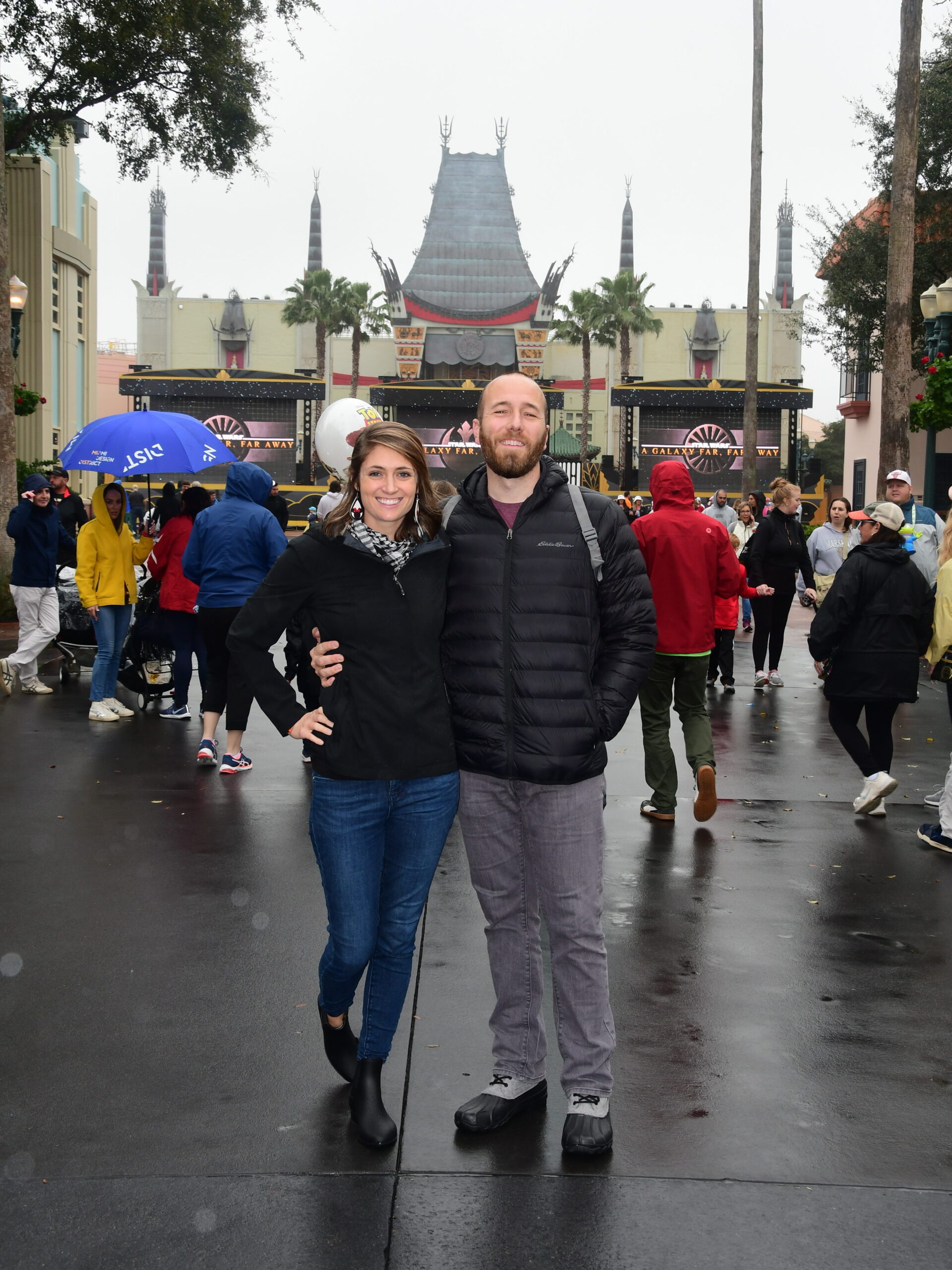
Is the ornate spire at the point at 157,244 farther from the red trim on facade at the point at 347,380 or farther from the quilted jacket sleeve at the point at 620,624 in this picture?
the quilted jacket sleeve at the point at 620,624

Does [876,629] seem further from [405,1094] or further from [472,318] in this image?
[472,318]

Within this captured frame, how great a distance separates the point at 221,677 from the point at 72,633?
4.17 meters

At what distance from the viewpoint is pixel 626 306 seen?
235ft

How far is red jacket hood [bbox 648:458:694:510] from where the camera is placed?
23.5ft

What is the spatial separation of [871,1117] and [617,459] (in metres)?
77.4

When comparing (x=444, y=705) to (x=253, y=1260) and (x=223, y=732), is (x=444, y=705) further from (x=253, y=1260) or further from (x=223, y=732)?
(x=223, y=732)

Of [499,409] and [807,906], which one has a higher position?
[499,409]

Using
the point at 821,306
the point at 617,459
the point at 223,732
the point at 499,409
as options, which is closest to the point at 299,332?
the point at 617,459

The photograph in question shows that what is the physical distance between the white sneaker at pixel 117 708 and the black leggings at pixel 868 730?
18.8 ft

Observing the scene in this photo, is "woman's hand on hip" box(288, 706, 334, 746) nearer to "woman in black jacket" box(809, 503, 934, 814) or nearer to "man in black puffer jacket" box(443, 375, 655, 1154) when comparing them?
"man in black puffer jacket" box(443, 375, 655, 1154)

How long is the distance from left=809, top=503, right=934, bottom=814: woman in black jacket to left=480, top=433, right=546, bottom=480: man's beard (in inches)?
161

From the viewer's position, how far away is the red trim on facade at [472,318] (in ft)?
270

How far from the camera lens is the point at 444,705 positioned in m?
3.51

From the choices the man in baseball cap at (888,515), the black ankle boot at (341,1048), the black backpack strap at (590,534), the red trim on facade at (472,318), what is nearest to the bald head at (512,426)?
the black backpack strap at (590,534)
